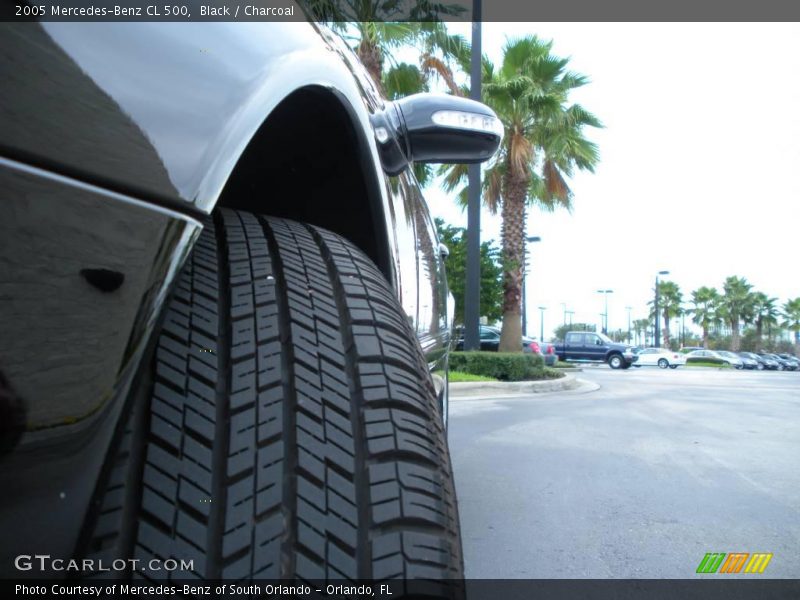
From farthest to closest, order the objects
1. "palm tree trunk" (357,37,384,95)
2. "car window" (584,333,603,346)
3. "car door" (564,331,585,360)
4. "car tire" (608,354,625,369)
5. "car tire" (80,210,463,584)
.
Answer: "car door" (564,331,585,360) < "car window" (584,333,603,346) < "car tire" (608,354,625,369) < "palm tree trunk" (357,37,384,95) < "car tire" (80,210,463,584)

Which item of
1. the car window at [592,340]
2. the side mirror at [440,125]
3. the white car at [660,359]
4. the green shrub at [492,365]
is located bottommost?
the white car at [660,359]

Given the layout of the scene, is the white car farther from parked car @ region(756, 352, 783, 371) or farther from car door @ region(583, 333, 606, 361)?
parked car @ region(756, 352, 783, 371)

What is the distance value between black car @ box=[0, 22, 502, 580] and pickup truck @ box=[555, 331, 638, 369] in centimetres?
3409

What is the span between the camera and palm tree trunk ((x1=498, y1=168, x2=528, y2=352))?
61.1ft

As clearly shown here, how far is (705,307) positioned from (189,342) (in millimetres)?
80758

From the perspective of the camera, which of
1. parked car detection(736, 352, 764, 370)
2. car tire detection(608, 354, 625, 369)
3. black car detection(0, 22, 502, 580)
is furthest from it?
parked car detection(736, 352, 764, 370)

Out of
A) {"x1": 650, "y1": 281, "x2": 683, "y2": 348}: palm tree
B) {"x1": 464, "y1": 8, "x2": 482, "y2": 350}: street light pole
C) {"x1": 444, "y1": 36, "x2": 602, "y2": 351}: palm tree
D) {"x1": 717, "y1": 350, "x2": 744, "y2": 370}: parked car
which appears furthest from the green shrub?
{"x1": 650, "y1": 281, "x2": 683, "y2": 348}: palm tree

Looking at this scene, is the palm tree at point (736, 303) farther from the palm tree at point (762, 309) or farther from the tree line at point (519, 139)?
the tree line at point (519, 139)

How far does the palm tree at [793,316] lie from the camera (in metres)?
75.1

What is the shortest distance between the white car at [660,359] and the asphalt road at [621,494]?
127ft

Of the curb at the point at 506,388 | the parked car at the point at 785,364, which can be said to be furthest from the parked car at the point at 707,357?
the curb at the point at 506,388

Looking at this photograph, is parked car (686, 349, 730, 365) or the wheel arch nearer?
the wheel arch

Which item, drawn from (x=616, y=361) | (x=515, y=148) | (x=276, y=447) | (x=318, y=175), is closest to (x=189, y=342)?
(x=276, y=447)

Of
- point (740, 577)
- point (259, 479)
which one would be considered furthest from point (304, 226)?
point (740, 577)
